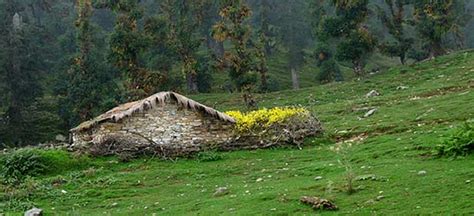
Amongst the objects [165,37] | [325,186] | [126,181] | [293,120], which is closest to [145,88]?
[165,37]

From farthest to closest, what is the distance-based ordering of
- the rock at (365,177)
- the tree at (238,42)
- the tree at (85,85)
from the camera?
the tree at (85,85) < the tree at (238,42) < the rock at (365,177)

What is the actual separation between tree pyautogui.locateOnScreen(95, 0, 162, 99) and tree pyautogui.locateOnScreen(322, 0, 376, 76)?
16.5 metres

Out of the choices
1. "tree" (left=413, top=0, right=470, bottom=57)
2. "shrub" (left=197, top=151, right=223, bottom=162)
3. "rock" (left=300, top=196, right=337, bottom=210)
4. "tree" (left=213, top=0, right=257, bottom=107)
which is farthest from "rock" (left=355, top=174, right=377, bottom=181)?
"tree" (left=413, top=0, right=470, bottom=57)

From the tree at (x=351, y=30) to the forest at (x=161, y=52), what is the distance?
0.28 feet

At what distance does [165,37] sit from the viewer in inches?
2303

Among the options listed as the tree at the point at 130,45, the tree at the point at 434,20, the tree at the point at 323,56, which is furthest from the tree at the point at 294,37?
the tree at the point at 130,45

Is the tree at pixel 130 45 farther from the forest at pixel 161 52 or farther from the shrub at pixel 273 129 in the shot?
the shrub at pixel 273 129

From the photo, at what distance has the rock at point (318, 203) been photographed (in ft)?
44.0

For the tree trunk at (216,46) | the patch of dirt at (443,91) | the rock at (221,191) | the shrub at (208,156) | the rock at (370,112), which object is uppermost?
the tree trunk at (216,46)

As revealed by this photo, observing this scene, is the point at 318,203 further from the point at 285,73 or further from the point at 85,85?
the point at 285,73

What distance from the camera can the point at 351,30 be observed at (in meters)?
54.6

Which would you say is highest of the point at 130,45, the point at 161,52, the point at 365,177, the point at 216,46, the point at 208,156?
the point at 216,46

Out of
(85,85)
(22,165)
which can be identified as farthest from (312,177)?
(85,85)

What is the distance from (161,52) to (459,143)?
2015 inches
